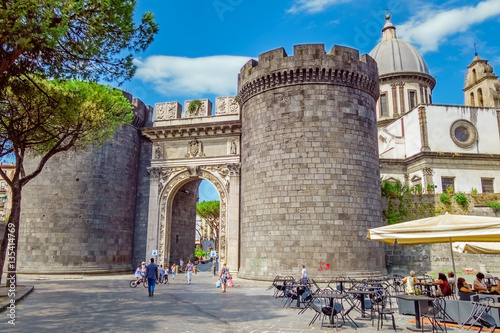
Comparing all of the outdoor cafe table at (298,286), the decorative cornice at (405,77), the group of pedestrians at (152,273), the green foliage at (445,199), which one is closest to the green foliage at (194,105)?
the group of pedestrians at (152,273)

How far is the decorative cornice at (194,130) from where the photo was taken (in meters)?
22.6

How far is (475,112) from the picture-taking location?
31422mm

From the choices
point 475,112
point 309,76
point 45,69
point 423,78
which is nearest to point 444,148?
point 475,112

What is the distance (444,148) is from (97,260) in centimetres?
2617

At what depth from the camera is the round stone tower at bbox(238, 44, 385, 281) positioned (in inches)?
670

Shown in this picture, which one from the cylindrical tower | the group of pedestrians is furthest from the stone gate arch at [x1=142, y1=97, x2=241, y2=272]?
the group of pedestrians

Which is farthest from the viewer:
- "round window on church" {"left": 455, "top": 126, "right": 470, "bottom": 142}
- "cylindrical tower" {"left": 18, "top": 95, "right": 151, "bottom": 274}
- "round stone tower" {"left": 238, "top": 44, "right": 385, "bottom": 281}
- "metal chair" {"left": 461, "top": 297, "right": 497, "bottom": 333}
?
"round window on church" {"left": 455, "top": 126, "right": 470, "bottom": 142}

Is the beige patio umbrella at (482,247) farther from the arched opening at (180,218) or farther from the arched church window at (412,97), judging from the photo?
the arched church window at (412,97)

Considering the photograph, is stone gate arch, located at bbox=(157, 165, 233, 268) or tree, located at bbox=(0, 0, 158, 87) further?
stone gate arch, located at bbox=(157, 165, 233, 268)

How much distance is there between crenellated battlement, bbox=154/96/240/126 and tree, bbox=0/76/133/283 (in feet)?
25.7

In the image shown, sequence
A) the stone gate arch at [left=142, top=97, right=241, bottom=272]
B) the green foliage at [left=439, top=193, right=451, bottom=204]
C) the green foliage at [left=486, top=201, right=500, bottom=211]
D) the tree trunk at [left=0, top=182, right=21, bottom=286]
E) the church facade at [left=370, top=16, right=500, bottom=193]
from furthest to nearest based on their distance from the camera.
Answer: the church facade at [left=370, top=16, right=500, bottom=193], the green foliage at [left=486, top=201, right=500, bottom=211], the stone gate arch at [left=142, top=97, right=241, bottom=272], the green foliage at [left=439, top=193, right=451, bottom=204], the tree trunk at [left=0, top=182, right=21, bottom=286]

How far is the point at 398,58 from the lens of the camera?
39.0 m

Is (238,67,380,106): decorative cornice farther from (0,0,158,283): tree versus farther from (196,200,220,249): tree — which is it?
(196,200,220,249): tree

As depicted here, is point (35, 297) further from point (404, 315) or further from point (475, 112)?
point (475, 112)
